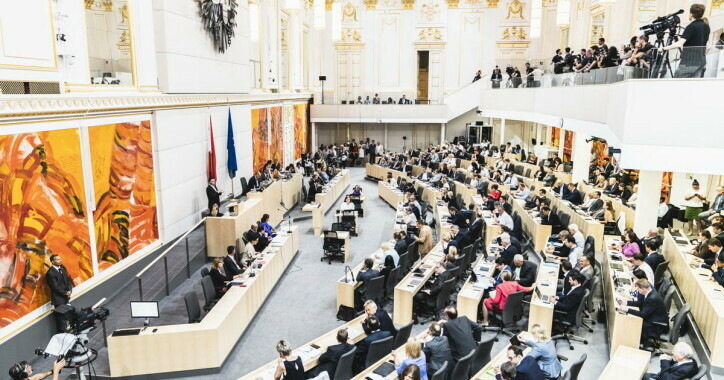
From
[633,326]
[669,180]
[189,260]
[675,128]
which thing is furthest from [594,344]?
[669,180]

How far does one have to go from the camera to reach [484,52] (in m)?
28.4

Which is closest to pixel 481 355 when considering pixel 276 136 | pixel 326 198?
pixel 326 198

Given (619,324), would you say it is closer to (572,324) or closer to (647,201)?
(572,324)

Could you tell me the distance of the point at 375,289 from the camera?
933cm

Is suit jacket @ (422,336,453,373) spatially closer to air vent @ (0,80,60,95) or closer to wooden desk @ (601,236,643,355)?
wooden desk @ (601,236,643,355)

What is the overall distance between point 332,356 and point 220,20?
34.0 feet

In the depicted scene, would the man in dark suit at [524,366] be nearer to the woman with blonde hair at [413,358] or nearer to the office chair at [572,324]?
the woman with blonde hair at [413,358]

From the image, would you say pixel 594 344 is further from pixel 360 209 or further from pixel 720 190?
pixel 360 209

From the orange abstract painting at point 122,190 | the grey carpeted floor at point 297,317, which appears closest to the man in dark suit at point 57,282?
the grey carpeted floor at point 297,317

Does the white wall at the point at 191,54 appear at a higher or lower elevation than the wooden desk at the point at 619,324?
higher

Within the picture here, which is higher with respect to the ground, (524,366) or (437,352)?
(524,366)

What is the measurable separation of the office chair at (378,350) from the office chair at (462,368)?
3.15 ft

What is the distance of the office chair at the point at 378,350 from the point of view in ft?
22.2

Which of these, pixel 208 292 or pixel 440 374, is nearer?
pixel 440 374
